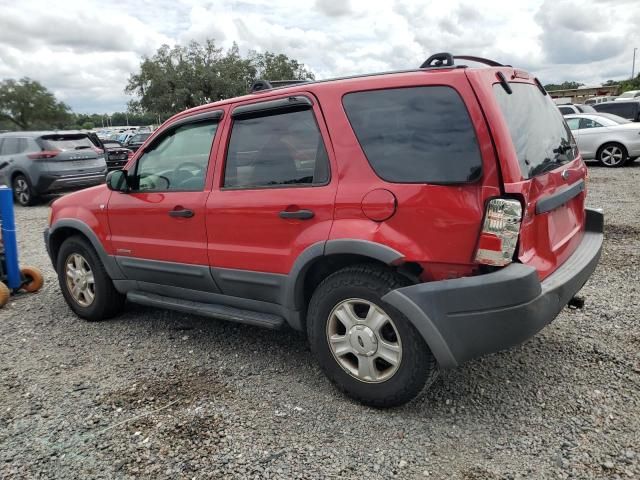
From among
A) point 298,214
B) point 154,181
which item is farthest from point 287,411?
point 154,181

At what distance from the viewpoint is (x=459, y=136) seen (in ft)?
8.75

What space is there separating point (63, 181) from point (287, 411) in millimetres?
10677

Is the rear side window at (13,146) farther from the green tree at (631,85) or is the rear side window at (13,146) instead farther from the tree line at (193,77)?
the green tree at (631,85)

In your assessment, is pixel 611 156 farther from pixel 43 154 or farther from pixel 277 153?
pixel 43 154

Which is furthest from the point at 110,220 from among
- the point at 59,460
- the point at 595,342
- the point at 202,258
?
the point at 595,342

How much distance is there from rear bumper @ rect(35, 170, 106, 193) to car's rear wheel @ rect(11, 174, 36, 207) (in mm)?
343

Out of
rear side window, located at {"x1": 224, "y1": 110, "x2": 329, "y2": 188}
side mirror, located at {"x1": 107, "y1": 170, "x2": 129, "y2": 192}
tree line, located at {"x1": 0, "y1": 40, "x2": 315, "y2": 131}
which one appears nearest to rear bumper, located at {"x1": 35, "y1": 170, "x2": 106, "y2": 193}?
side mirror, located at {"x1": 107, "y1": 170, "x2": 129, "y2": 192}

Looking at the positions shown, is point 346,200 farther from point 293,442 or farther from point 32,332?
point 32,332

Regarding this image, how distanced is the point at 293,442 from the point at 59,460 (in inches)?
46.1

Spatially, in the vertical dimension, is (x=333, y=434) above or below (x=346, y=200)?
below

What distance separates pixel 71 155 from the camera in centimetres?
1213

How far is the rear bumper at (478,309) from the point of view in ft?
8.31

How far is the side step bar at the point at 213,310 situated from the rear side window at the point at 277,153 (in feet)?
2.73

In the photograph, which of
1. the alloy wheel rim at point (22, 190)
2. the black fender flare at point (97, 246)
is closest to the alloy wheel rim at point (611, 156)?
the black fender flare at point (97, 246)
